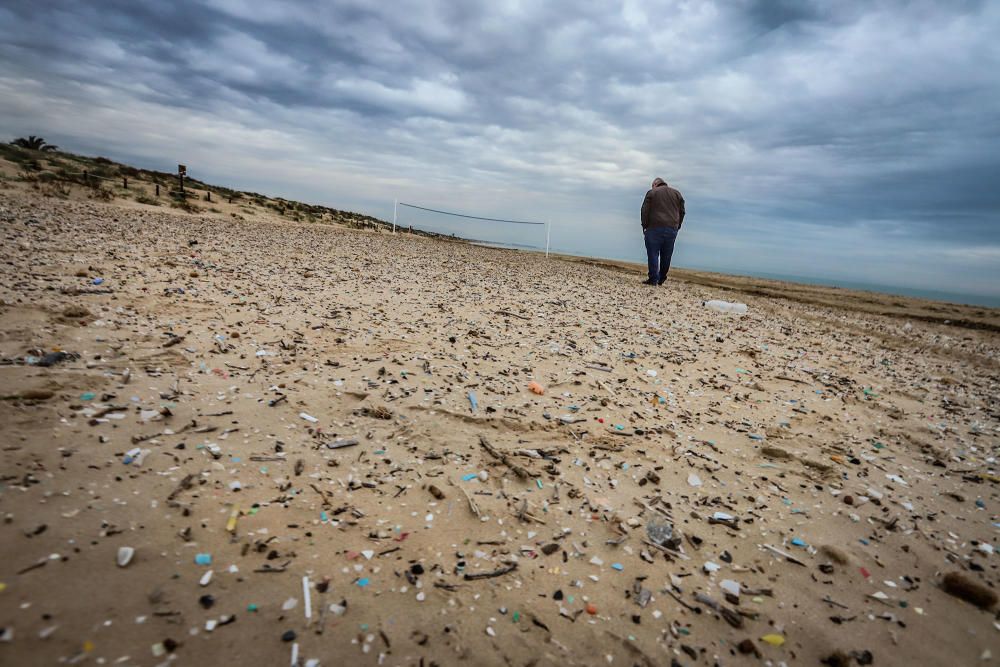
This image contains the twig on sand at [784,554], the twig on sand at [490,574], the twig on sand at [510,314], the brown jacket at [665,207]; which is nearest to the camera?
the twig on sand at [490,574]

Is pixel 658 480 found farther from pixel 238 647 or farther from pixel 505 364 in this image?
pixel 238 647

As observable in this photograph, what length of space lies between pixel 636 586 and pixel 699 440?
5.74ft

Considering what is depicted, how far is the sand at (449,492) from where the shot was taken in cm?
184

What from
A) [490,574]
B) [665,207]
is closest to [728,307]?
[665,207]

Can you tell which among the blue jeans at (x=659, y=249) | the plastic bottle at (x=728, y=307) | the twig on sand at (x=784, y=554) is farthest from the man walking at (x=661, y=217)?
the twig on sand at (x=784, y=554)

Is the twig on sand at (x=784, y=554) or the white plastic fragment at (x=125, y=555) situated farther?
the twig on sand at (x=784, y=554)

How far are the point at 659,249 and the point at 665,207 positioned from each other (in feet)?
3.99

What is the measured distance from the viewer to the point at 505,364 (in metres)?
4.73

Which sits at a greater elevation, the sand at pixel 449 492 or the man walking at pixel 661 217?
the man walking at pixel 661 217

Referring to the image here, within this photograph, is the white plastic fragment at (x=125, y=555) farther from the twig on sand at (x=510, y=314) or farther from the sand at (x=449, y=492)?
the twig on sand at (x=510, y=314)

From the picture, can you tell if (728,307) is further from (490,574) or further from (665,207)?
(490,574)

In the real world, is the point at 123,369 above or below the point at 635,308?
below

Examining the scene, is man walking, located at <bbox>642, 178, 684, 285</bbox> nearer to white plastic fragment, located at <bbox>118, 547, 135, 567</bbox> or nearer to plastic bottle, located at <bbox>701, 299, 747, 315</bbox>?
plastic bottle, located at <bbox>701, 299, 747, 315</bbox>

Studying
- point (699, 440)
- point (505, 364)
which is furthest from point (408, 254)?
point (699, 440)
